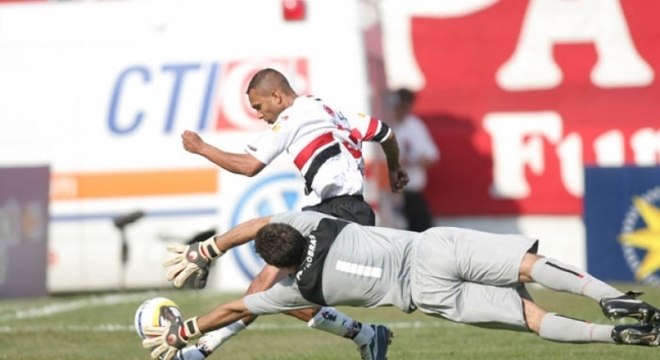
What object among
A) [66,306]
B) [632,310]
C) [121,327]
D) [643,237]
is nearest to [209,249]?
[632,310]

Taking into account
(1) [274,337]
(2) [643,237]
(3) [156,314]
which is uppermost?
(3) [156,314]

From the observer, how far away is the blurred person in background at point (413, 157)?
66.2 ft

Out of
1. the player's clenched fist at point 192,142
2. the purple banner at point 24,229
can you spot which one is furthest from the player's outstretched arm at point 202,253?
the purple banner at point 24,229

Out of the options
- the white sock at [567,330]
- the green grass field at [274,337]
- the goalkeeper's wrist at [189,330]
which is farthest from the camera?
the green grass field at [274,337]

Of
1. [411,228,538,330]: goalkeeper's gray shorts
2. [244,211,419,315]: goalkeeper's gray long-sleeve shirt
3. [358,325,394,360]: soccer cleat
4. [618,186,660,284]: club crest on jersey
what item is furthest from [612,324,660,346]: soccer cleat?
[618,186,660,284]: club crest on jersey

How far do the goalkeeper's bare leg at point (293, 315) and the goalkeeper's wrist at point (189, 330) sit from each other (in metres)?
0.67

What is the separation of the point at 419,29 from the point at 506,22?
1166 mm

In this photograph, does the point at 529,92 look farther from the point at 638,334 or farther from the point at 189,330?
the point at 638,334

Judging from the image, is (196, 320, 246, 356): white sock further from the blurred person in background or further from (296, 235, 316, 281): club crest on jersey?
the blurred person in background

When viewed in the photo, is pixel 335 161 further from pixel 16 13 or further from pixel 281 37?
pixel 16 13

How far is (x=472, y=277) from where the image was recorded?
995cm

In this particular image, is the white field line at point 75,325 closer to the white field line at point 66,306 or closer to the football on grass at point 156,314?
the white field line at point 66,306

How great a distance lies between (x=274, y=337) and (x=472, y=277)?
4521 millimetres

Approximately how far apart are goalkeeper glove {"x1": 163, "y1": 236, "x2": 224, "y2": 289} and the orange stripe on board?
23.0 ft
